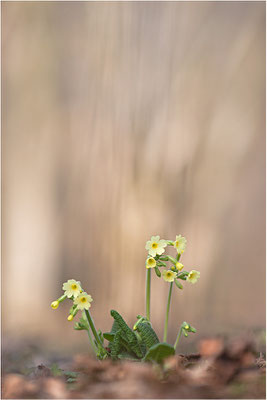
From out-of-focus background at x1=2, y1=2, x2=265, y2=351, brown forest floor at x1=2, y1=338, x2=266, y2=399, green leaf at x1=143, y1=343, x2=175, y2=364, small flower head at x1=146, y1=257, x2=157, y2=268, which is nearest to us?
brown forest floor at x1=2, y1=338, x2=266, y2=399

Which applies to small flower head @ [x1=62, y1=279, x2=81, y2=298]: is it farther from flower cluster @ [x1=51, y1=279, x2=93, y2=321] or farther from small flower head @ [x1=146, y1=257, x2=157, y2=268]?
small flower head @ [x1=146, y1=257, x2=157, y2=268]

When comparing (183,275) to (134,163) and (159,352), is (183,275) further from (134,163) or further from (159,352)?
(134,163)

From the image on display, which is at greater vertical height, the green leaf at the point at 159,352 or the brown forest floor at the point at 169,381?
the green leaf at the point at 159,352

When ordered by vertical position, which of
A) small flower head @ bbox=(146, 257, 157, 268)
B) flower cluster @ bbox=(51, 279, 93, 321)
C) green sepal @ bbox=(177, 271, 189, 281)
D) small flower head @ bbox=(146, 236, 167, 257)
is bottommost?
flower cluster @ bbox=(51, 279, 93, 321)

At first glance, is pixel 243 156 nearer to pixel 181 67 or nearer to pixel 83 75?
pixel 181 67

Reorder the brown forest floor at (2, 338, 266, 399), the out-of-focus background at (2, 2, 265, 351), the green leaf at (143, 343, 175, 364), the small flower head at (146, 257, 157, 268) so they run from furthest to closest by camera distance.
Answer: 1. the out-of-focus background at (2, 2, 265, 351)
2. the small flower head at (146, 257, 157, 268)
3. the green leaf at (143, 343, 175, 364)
4. the brown forest floor at (2, 338, 266, 399)

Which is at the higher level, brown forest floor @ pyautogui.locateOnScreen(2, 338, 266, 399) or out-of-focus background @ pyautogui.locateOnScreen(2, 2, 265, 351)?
out-of-focus background @ pyautogui.locateOnScreen(2, 2, 265, 351)

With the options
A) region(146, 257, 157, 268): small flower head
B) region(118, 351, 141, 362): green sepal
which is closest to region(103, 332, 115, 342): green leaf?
region(118, 351, 141, 362): green sepal

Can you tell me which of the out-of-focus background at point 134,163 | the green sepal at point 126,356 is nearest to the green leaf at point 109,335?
the green sepal at point 126,356

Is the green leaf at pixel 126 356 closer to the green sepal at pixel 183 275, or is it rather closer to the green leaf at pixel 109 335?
the green leaf at pixel 109 335
